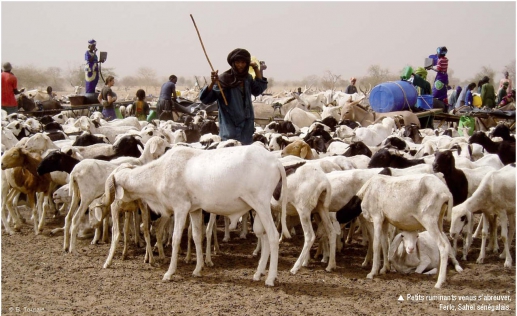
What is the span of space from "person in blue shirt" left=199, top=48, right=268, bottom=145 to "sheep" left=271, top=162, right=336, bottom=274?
202 cm

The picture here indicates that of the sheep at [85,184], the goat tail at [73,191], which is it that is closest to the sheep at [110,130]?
the goat tail at [73,191]

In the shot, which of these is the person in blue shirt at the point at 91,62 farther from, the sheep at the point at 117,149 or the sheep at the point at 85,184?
the sheep at the point at 85,184

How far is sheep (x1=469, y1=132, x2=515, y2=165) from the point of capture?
11.0 meters

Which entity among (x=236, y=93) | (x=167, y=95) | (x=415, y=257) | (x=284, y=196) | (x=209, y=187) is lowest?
(x=415, y=257)

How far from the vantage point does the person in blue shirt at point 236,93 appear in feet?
28.8

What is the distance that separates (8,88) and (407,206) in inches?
528

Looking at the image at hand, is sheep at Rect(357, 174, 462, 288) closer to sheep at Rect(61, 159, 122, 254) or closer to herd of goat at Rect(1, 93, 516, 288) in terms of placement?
herd of goat at Rect(1, 93, 516, 288)

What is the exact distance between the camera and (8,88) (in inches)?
663

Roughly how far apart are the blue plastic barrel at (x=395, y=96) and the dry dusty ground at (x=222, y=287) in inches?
411

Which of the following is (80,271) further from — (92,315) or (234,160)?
(234,160)

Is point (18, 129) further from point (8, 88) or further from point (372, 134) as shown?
point (372, 134)

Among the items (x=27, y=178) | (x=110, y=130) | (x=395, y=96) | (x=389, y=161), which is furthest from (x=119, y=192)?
(x=395, y=96)

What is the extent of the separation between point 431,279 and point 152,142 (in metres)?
4.50

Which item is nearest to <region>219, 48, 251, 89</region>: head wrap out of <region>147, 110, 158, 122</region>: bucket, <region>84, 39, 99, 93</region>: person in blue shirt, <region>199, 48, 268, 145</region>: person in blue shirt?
<region>199, 48, 268, 145</region>: person in blue shirt
